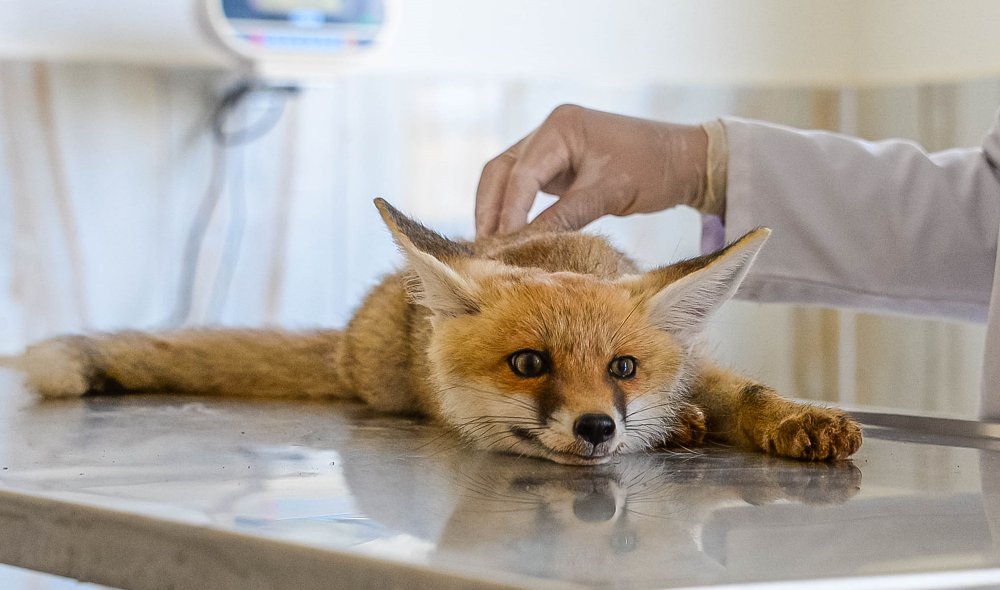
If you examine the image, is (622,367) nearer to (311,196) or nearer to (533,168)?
(533,168)

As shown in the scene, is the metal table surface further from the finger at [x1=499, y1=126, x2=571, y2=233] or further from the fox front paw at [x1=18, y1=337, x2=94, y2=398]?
the finger at [x1=499, y1=126, x2=571, y2=233]

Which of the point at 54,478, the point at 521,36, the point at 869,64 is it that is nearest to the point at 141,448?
the point at 54,478

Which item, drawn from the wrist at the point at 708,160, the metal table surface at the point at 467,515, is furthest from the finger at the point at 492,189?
the metal table surface at the point at 467,515

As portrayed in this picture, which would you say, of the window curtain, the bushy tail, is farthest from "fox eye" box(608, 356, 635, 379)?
the window curtain

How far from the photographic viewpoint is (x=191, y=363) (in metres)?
1.50

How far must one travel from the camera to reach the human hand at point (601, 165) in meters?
1.38

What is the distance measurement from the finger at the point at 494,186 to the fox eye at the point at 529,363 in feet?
1.49

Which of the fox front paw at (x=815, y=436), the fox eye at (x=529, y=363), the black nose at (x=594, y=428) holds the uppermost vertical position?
the fox eye at (x=529, y=363)

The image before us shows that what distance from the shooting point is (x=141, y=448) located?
92 cm

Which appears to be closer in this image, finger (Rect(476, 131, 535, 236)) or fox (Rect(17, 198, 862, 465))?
fox (Rect(17, 198, 862, 465))

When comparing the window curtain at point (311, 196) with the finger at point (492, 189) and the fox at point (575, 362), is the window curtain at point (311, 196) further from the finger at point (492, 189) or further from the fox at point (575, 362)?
the fox at point (575, 362)

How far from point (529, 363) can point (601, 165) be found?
0.46 metres

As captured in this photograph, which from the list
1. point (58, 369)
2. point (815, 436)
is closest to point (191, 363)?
point (58, 369)

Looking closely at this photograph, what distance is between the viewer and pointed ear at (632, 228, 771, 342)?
40.1 inches
